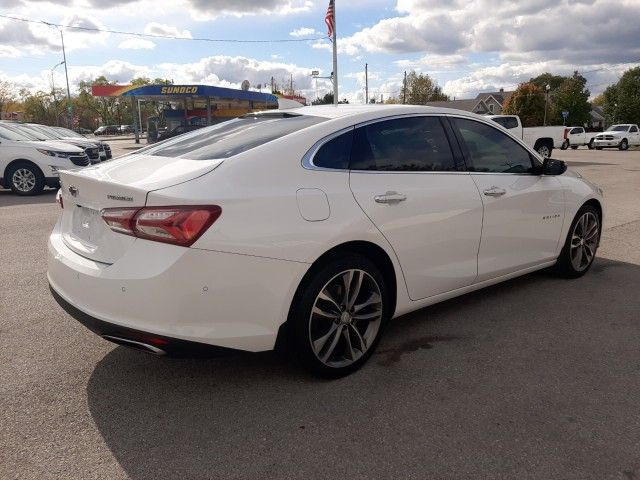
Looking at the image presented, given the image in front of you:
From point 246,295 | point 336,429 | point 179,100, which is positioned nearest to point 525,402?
point 336,429

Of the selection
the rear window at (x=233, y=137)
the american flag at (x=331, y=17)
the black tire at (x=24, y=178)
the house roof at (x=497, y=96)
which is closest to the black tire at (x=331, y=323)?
the rear window at (x=233, y=137)

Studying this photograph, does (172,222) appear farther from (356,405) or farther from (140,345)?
(356,405)

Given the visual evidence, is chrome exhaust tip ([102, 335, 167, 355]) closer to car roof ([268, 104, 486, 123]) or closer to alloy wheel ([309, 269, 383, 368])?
alloy wheel ([309, 269, 383, 368])

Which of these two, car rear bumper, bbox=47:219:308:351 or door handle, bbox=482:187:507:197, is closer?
car rear bumper, bbox=47:219:308:351

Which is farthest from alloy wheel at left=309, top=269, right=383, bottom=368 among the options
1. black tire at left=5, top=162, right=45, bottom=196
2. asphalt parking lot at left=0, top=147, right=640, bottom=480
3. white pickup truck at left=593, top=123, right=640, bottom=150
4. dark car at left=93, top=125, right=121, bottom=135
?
dark car at left=93, top=125, right=121, bottom=135

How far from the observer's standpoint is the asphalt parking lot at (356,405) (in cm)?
243

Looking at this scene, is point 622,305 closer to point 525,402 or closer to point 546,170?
point 546,170

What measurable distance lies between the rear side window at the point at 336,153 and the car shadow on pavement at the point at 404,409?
116 cm

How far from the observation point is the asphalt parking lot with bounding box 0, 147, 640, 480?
2432 millimetres

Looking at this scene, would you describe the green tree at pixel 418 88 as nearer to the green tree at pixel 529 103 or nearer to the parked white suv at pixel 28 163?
the green tree at pixel 529 103

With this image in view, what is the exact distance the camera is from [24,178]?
462 inches

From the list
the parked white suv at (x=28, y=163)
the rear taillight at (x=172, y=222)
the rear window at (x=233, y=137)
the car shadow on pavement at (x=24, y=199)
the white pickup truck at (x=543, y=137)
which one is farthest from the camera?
the white pickup truck at (x=543, y=137)

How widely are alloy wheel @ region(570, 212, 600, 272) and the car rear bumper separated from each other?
329 cm

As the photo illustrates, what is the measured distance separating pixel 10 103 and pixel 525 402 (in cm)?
8780
